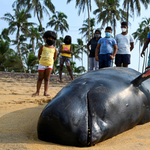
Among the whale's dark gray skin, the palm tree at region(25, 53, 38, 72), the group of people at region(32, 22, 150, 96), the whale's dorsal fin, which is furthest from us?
the palm tree at region(25, 53, 38, 72)

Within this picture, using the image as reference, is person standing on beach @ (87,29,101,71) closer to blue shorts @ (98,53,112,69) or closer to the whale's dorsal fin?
blue shorts @ (98,53,112,69)

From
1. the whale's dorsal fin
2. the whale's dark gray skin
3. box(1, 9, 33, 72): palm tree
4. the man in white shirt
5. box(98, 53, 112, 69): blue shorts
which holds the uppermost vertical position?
box(1, 9, 33, 72): palm tree

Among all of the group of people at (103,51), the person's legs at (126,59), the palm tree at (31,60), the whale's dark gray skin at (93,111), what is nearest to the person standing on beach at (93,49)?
the group of people at (103,51)

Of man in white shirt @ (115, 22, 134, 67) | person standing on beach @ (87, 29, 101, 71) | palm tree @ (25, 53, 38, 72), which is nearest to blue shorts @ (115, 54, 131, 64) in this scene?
man in white shirt @ (115, 22, 134, 67)

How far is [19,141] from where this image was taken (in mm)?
1642

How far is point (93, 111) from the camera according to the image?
1.65m

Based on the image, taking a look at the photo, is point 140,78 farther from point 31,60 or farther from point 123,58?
point 31,60

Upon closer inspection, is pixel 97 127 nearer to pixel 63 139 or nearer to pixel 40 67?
pixel 63 139

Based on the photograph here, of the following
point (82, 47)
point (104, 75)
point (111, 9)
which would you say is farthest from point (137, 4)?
point (104, 75)

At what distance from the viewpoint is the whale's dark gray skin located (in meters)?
1.56

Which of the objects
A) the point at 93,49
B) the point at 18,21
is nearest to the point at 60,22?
the point at 18,21

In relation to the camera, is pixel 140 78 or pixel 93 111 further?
pixel 140 78

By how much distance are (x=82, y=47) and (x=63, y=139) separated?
3997cm

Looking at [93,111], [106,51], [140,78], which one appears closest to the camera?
[93,111]
